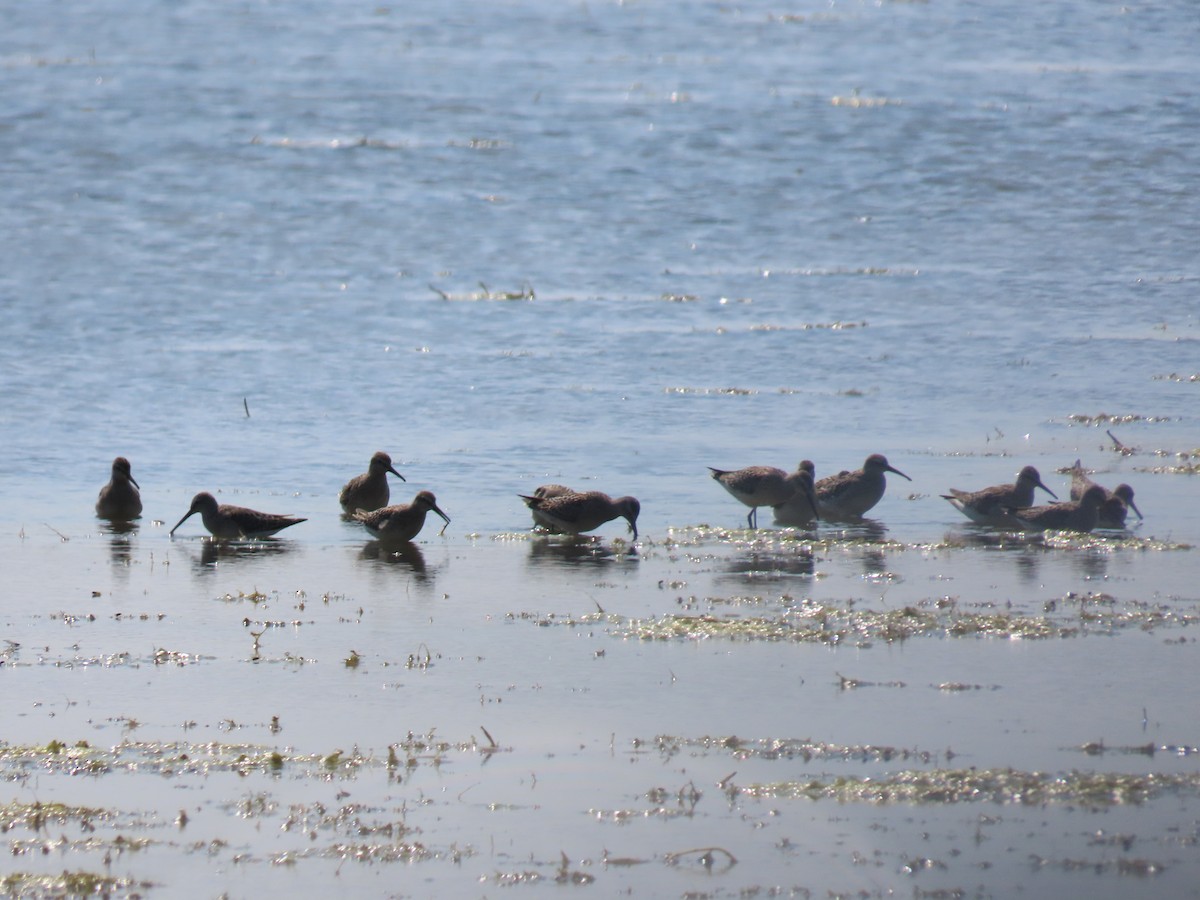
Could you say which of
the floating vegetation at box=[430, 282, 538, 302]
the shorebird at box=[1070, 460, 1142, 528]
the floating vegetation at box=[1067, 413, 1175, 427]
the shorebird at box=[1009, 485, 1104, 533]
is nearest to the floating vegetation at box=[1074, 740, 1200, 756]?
the shorebird at box=[1009, 485, 1104, 533]

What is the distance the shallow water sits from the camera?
604 cm

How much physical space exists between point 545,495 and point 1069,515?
312 centimetres

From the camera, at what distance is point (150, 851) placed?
18.6ft

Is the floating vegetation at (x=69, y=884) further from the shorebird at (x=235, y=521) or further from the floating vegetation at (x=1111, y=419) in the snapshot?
the floating vegetation at (x=1111, y=419)

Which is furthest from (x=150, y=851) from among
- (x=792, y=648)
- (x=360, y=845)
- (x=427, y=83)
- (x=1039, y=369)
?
(x=427, y=83)

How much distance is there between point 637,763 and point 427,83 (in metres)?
31.3

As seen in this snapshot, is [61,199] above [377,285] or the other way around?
above

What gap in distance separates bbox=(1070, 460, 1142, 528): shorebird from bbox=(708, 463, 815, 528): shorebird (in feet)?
5.62

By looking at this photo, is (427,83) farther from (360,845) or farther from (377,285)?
(360,845)

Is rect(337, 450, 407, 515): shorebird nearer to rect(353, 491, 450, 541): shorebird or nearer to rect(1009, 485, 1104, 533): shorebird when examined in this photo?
rect(353, 491, 450, 541): shorebird

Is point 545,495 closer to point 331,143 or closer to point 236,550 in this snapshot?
point 236,550

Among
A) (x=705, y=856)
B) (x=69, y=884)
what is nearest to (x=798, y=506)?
(x=705, y=856)

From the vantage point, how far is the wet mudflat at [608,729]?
18.5ft

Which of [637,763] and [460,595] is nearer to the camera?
[637,763]
